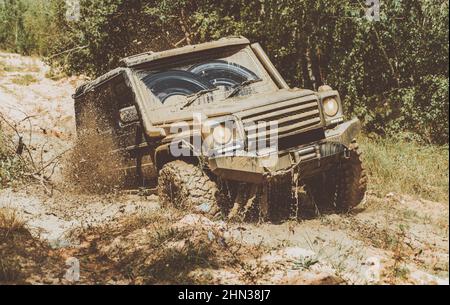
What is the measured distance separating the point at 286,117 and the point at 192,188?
41.9 inches

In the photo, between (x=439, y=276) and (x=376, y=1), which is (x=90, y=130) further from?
(x=439, y=276)

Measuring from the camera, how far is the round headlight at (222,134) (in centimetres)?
458

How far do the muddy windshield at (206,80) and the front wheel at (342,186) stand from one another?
1.16 m

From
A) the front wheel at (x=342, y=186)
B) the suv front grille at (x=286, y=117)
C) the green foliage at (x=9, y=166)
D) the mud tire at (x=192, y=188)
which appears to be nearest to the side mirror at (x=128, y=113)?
the mud tire at (x=192, y=188)

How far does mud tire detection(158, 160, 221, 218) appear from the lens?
4.78m

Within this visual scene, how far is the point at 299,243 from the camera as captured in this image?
434 centimetres

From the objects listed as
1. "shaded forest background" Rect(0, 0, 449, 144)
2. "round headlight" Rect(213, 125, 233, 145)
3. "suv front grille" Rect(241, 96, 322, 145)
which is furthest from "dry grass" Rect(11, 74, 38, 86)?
"suv front grille" Rect(241, 96, 322, 145)

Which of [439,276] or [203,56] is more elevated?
[203,56]

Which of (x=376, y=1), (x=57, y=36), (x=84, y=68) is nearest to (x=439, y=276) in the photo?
(x=376, y=1)

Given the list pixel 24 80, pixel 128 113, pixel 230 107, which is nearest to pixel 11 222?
pixel 128 113

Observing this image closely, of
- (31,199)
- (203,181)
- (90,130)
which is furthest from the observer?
(90,130)

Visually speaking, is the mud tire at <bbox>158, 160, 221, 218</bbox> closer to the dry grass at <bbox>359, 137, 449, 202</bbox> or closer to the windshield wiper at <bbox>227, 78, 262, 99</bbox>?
the windshield wiper at <bbox>227, 78, 262, 99</bbox>

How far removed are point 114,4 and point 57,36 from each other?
7.26 feet

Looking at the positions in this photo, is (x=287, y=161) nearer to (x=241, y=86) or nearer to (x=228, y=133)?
(x=228, y=133)
